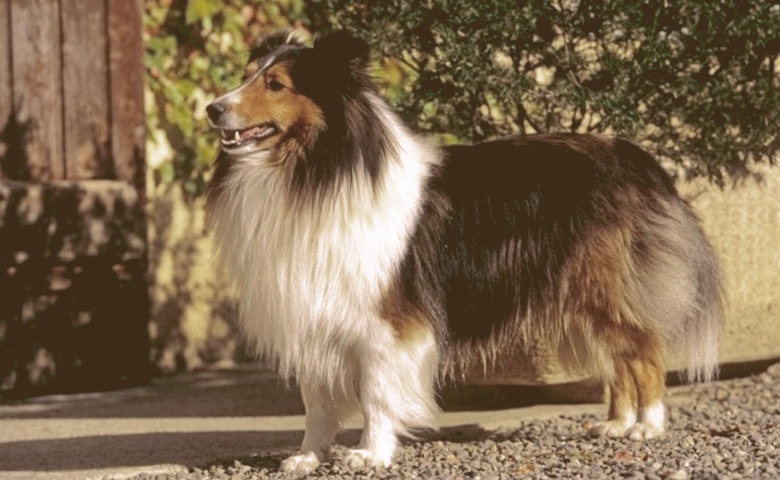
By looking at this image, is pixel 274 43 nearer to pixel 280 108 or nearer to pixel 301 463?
pixel 280 108

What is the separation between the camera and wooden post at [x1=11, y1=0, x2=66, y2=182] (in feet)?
25.9

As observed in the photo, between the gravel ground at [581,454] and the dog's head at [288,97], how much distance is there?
125 cm

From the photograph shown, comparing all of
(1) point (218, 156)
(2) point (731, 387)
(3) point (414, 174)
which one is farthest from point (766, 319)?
(1) point (218, 156)

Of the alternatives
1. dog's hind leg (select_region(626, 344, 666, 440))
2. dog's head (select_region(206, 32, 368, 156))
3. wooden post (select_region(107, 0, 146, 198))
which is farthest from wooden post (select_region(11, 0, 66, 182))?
dog's hind leg (select_region(626, 344, 666, 440))

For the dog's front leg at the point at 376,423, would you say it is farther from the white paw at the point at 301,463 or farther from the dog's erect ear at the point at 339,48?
the dog's erect ear at the point at 339,48

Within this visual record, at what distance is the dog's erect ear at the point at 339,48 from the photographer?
5496 mm

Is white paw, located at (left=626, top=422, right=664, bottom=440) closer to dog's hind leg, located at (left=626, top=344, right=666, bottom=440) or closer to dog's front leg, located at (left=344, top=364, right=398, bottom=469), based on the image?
dog's hind leg, located at (left=626, top=344, right=666, bottom=440)

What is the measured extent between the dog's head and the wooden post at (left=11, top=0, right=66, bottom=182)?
2.76 meters

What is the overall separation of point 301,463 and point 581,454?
1.09 metres

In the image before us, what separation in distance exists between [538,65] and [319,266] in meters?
1.97

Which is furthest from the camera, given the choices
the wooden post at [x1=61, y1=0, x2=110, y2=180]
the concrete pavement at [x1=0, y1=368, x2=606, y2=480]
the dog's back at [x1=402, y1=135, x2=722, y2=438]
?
the wooden post at [x1=61, y1=0, x2=110, y2=180]

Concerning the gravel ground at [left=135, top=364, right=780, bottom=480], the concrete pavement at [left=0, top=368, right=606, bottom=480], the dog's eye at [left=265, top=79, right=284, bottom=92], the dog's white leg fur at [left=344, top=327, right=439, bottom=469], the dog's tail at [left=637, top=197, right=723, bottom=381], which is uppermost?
the dog's eye at [left=265, top=79, right=284, bottom=92]

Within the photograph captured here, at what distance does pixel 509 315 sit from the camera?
5.97 meters

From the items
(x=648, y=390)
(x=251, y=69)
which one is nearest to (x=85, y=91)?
(x=251, y=69)
